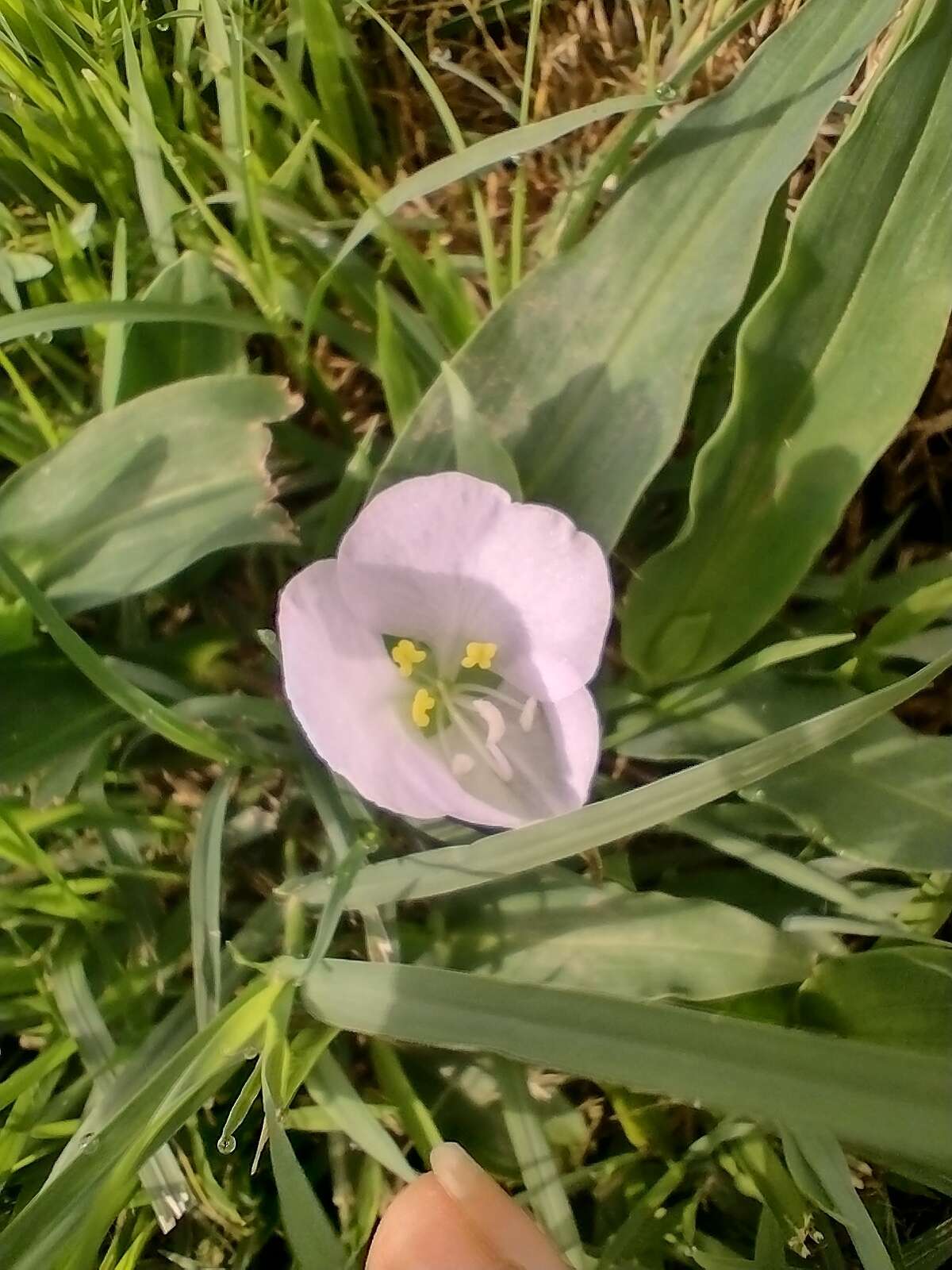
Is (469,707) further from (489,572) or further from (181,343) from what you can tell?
(181,343)

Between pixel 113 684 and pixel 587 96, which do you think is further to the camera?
pixel 587 96

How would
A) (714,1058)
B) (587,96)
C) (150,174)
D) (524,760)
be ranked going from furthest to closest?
(587,96)
(150,174)
(524,760)
(714,1058)

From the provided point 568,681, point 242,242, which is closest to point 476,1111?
point 568,681

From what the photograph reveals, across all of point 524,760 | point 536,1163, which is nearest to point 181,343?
point 524,760

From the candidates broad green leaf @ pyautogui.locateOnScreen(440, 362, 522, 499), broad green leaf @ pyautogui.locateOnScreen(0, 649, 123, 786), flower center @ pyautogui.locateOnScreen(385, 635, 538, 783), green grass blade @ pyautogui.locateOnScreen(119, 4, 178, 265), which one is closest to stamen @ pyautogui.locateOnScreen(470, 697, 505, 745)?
flower center @ pyautogui.locateOnScreen(385, 635, 538, 783)

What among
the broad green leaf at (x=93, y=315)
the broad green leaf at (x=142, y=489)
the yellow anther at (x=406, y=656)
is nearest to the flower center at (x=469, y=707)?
the yellow anther at (x=406, y=656)

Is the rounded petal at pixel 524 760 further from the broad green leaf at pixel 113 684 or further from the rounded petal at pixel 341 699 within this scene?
the broad green leaf at pixel 113 684

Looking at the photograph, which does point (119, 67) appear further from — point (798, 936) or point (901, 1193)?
point (901, 1193)
